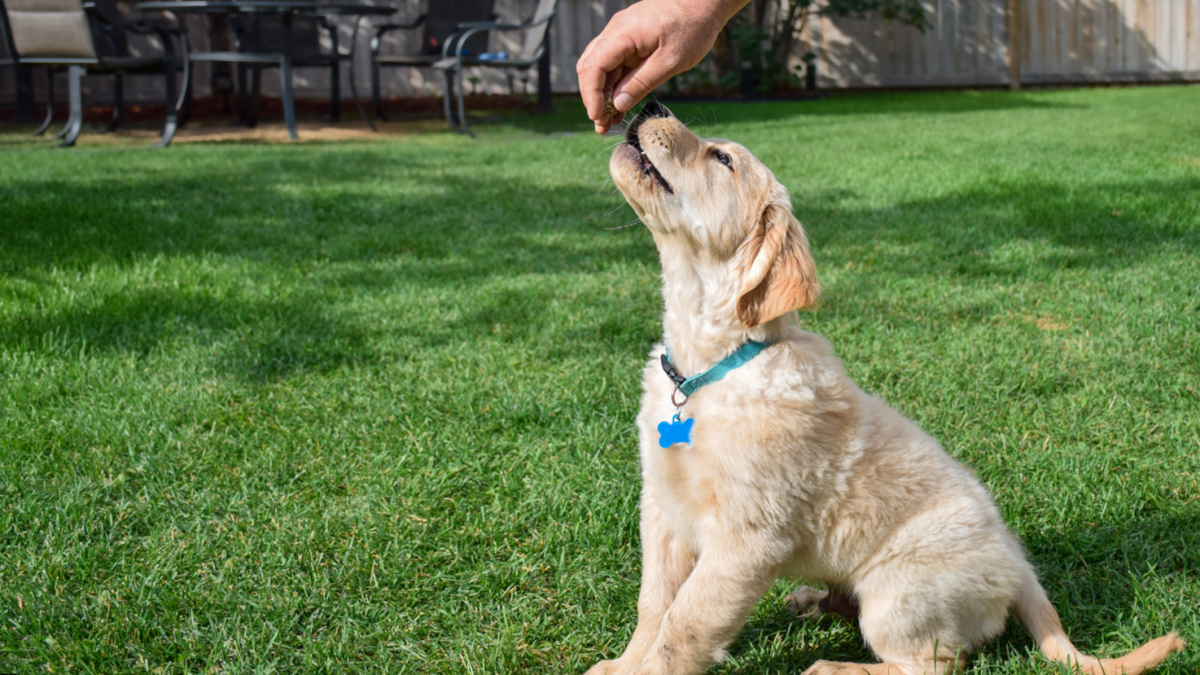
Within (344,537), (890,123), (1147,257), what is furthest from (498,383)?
(890,123)

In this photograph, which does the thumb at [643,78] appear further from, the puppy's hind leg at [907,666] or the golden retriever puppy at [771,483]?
the puppy's hind leg at [907,666]

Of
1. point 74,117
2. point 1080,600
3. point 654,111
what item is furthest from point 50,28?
point 1080,600

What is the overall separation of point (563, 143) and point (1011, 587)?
8332mm

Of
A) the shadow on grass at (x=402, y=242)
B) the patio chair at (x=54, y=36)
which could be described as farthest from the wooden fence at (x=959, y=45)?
the shadow on grass at (x=402, y=242)

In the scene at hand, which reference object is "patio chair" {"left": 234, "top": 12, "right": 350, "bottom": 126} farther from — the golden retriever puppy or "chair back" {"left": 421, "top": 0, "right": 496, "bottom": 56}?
the golden retriever puppy

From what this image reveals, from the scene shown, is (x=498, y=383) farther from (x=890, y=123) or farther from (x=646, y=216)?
(x=890, y=123)

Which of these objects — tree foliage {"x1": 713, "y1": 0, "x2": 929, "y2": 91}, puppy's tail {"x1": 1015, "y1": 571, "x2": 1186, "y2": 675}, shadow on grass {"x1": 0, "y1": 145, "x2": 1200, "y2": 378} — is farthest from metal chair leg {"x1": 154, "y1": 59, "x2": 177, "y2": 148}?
puppy's tail {"x1": 1015, "y1": 571, "x2": 1186, "y2": 675}

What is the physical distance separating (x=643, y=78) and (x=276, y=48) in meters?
13.1

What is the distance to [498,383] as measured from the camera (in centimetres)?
328

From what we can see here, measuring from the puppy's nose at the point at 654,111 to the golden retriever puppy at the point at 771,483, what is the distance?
0.03 meters

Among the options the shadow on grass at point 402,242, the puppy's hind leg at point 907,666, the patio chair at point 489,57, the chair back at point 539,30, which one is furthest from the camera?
the chair back at point 539,30

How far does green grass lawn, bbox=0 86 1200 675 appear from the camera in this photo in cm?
203

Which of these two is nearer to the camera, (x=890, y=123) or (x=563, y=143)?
(x=563, y=143)

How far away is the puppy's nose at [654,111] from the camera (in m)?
2.12
